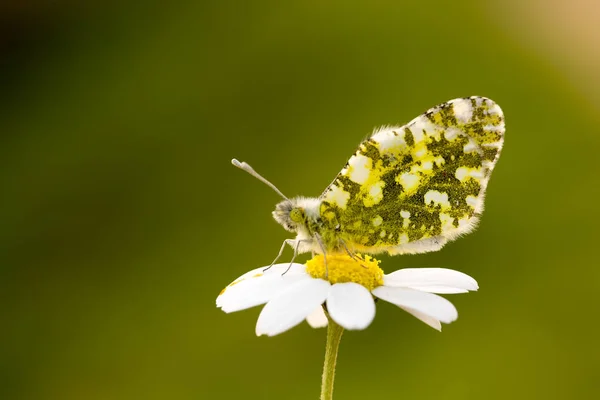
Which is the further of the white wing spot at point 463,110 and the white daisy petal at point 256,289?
the white wing spot at point 463,110

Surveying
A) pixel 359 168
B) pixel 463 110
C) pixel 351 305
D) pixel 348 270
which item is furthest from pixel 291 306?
pixel 463 110

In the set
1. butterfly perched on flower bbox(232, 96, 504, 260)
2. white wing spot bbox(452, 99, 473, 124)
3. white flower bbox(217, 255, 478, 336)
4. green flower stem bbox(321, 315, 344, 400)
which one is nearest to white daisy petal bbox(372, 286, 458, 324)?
white flower bbox(217, 255, 478, 336)

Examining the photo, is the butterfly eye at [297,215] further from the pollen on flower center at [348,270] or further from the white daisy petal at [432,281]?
the white daisy petal at [432,281]

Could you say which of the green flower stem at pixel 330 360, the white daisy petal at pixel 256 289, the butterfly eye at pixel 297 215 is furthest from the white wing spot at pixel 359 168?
the green flower stem at pixel 330 360

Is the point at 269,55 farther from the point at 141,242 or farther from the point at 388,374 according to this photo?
the point at 388,374

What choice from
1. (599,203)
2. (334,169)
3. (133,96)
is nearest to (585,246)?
(599,203)

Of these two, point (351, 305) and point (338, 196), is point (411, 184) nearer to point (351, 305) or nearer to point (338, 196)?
point (338, 196)
